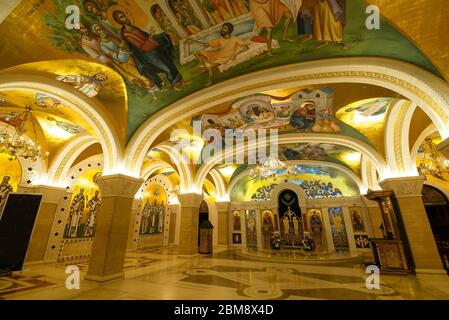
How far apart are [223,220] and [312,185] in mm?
6687

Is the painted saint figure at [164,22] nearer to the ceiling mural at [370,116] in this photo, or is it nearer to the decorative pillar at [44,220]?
the ceiling mural at [370,116]

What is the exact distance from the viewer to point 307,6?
9.81ft

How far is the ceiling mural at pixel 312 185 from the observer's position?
12125 mm

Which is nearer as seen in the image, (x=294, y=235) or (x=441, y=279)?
(x=441, y=279)

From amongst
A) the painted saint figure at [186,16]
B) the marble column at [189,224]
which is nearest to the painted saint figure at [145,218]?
the marble column at [189,224]

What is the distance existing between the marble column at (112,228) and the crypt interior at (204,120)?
0.13ft

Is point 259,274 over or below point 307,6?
below

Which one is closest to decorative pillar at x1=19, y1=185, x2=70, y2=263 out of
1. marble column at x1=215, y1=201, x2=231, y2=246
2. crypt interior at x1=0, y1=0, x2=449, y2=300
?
crypt interior at x1=0, y1=0, x2=449, y2=300

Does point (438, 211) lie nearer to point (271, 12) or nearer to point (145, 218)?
point (271, 12)

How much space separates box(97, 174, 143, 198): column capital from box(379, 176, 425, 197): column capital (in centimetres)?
822
